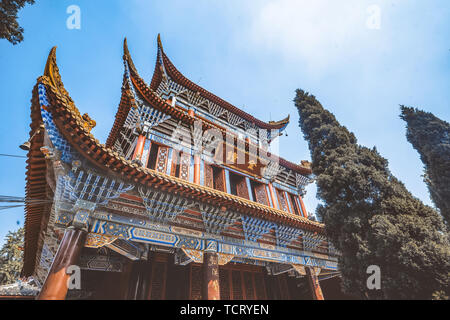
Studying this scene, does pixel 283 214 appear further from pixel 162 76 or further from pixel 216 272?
pixel 162 76

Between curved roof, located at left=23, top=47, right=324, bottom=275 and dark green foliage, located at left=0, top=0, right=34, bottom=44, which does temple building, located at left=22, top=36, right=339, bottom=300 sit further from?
dark green foliage, located at left=0, top=0, right=34, bottom=44

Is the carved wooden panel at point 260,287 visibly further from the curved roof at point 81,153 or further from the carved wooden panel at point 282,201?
the carved wooden panel at point 282,201

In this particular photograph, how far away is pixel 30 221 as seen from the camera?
6117 millimetres

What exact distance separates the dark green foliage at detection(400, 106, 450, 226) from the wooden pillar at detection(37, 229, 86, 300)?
10.1 m

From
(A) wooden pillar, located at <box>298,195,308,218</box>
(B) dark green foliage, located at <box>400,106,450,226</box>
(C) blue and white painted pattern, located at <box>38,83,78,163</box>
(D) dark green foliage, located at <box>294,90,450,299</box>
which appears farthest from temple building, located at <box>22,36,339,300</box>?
(B) dark green foliage, located at <box>400,106,450,226</box>

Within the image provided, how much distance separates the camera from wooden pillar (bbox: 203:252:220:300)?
5.41 meters

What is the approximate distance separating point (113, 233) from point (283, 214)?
471 centimetres

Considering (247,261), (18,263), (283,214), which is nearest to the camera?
(283,214)

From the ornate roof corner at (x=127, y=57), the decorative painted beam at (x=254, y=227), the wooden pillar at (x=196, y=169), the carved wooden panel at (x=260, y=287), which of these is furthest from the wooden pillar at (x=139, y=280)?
the ornate roof corner at (x=127, y=57)

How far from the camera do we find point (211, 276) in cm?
566

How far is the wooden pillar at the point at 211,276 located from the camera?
5.41 meters

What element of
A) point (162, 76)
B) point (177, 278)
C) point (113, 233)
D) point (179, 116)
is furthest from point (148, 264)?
point (162, 76)
